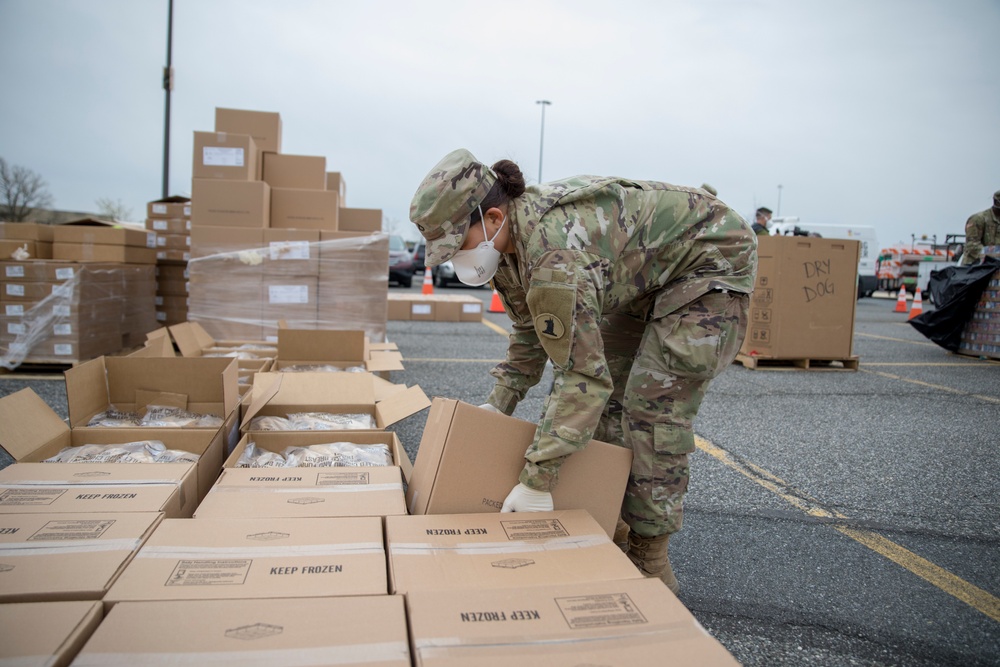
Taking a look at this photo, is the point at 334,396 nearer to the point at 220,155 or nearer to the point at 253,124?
the point at 220,155

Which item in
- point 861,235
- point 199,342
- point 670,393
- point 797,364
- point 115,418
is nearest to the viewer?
point 670,393

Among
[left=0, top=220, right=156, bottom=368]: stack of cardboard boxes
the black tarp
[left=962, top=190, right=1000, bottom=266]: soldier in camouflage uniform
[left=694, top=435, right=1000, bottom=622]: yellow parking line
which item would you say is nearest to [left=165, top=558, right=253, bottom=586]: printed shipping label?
[left=694, top=435, right=1000, bottom=622]: yellow parking line

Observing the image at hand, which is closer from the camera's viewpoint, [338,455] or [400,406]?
[338,455]

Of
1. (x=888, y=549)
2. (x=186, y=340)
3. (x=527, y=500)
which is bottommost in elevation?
(x=888, y=549)

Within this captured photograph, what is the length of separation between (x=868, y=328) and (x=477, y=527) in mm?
10880

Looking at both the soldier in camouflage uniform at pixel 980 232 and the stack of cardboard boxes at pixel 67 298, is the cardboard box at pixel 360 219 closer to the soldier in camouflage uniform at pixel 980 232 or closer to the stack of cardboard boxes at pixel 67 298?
the stack of cardboard boxes at pixel 67 298

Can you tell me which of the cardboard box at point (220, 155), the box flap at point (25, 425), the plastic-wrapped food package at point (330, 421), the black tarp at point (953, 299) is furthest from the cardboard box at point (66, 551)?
the black tarp at point (953, 299)

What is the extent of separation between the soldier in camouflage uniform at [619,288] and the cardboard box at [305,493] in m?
0.38

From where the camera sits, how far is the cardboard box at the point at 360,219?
6.46m

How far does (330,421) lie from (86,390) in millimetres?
942

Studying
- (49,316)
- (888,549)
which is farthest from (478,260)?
(49,316)

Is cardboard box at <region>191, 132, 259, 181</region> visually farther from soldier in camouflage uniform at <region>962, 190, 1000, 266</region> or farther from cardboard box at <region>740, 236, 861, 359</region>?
soldier in camouflage uniform at <region>962, 190, 1000, 266</region>

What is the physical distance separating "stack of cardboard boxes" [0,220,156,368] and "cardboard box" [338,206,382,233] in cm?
199

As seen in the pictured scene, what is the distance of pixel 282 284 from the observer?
5441 mm
